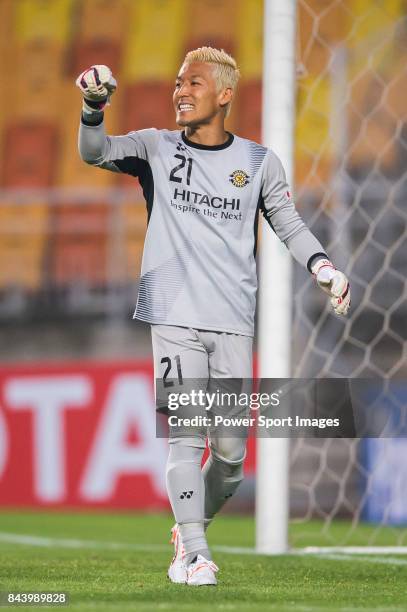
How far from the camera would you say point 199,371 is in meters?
3.17

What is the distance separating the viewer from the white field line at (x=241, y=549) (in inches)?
167

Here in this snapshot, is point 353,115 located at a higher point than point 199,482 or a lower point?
higher

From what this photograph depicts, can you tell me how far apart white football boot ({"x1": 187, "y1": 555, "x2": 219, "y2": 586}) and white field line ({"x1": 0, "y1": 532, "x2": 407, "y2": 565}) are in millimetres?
1108

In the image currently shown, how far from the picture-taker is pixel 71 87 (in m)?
13.1

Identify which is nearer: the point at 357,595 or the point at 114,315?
the point at 357,595

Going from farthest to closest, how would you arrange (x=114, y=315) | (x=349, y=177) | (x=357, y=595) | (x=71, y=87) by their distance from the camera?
1. (x=71, y=87)
2. (x=114, y=315)
3. (x=349, y=177)
4. (x=357, y=595)

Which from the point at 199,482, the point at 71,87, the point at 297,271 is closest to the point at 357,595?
the point at 199,482

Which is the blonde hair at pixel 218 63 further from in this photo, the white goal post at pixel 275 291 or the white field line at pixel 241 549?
the white field line at pixel 241 549

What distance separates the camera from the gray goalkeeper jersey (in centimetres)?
320

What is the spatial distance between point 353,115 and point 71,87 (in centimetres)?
489

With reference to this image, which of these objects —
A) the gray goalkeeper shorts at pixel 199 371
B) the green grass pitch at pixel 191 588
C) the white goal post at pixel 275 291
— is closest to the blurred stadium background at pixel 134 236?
the white goal post at pixel 275 291

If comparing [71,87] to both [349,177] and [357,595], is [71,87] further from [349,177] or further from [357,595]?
[357,595]

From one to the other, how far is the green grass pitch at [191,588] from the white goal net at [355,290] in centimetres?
71

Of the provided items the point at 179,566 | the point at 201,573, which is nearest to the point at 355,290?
the point at 179,566
